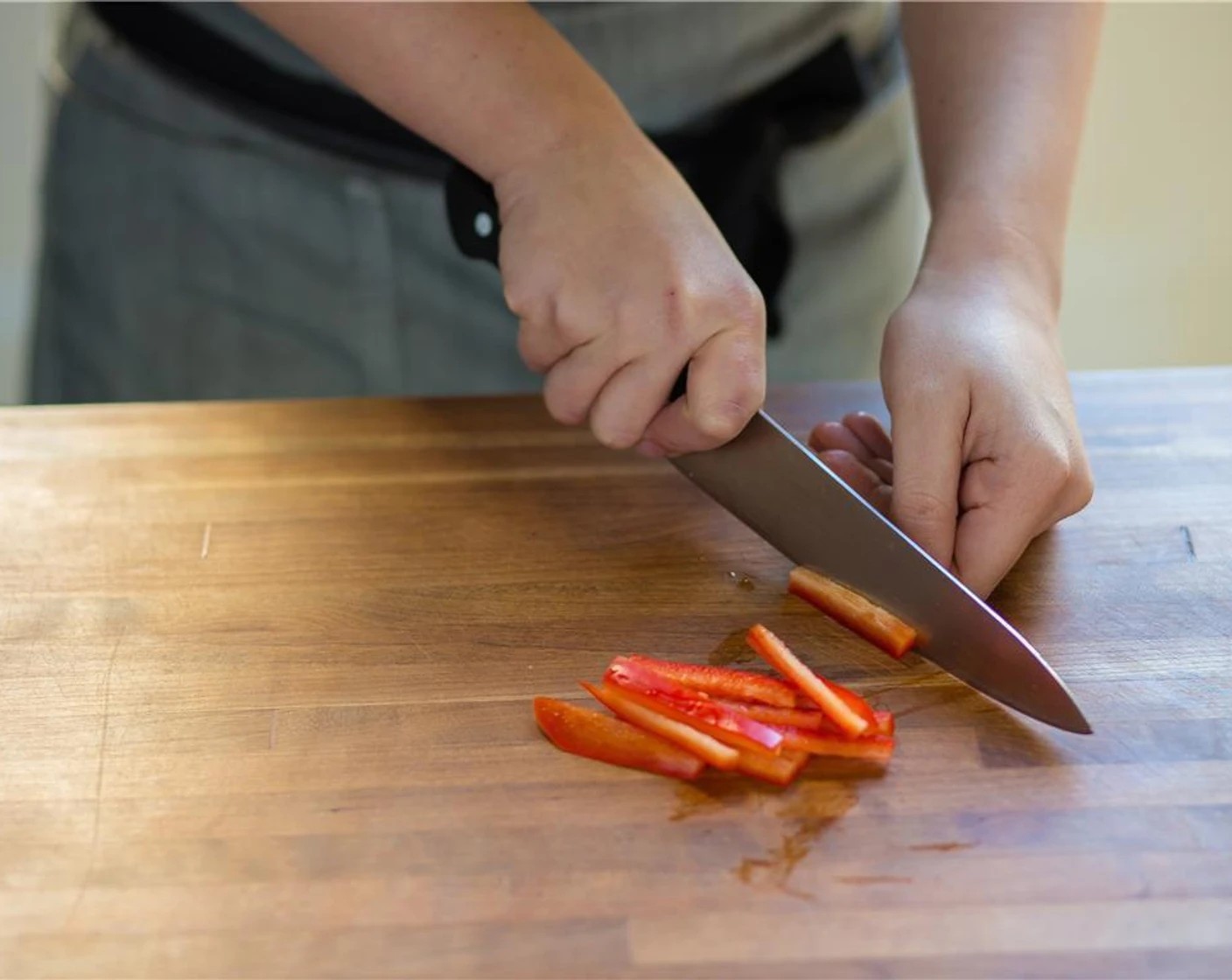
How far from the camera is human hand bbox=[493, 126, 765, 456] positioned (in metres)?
1.28

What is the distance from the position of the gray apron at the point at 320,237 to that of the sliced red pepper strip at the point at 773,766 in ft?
2.85

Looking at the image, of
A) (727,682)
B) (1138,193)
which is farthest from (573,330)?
(1138,193)

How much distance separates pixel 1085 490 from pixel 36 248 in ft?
4.39

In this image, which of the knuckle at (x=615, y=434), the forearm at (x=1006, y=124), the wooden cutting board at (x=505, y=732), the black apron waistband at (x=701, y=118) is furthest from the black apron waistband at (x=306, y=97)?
the knuckle at (x=615, y=434)

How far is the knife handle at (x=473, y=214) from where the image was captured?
1.42 m

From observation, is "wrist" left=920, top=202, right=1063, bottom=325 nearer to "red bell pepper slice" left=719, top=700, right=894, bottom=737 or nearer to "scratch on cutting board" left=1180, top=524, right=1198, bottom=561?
"scratch on cutting board" left=1180, top=524, right=1198, bottom=561

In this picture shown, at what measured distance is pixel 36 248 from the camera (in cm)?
193

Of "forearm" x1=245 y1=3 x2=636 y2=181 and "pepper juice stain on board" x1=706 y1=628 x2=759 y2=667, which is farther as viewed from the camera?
"forearm" x1=245 y1=3 x2=636 y2=181

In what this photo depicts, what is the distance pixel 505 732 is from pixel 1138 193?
261 cm

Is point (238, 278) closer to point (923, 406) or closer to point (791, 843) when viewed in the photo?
point (923, 406)

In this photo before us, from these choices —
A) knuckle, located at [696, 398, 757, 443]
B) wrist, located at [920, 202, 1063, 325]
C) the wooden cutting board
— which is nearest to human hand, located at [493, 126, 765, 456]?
knuckle, located at [696, 398, 757, 443]

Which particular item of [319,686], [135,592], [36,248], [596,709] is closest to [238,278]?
[36,248]

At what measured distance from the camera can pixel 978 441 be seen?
1274 millimetres

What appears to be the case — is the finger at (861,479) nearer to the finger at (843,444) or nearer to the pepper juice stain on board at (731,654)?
the finger at (843,444)
